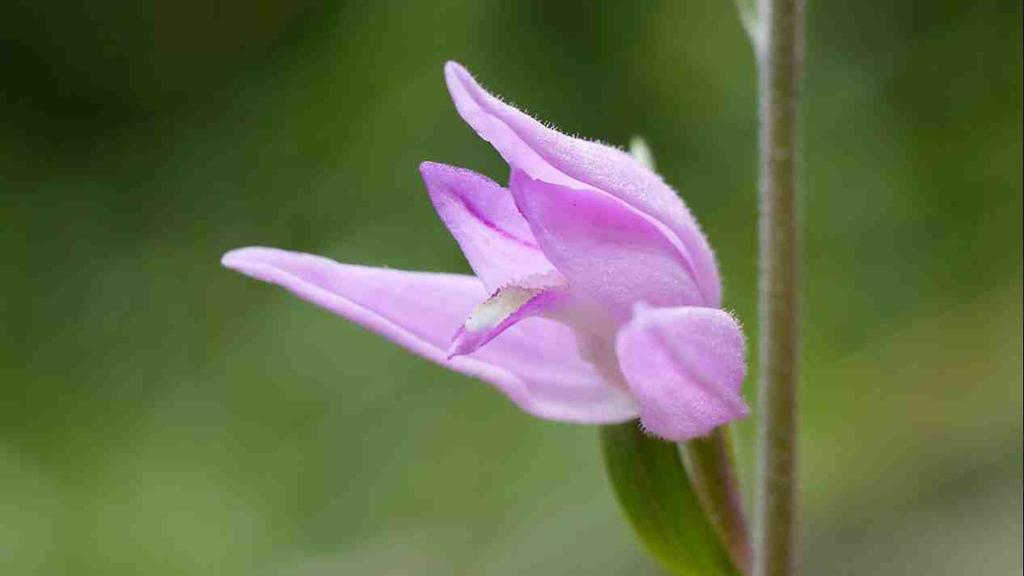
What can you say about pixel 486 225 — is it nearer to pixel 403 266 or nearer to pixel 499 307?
pixel 499 307

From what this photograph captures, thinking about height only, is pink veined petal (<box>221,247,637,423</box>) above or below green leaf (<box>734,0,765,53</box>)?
below

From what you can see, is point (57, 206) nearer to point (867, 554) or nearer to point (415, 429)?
point (415, 429)

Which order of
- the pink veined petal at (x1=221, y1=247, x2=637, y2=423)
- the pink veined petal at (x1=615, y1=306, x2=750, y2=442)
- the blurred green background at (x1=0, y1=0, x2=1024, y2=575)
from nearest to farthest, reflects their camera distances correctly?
the pink veined petal at (x1=615, y1=306, x2=750, y2=442), the pink veined petal at (x1=221, y1=247, x2=637, y2=423), the blurred green background at (x1=0, y1=0, x2=1024, y2=575)

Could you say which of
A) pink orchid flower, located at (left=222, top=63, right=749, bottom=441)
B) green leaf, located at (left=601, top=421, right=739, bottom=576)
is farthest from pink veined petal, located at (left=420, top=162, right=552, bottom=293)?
green leaf, located at (left=601, top=421, right=739, bottom=576)

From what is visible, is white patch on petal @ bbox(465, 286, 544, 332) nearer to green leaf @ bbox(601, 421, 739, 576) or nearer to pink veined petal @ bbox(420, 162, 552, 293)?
pink veined petal @ bbox(420, 162, 552, 293)

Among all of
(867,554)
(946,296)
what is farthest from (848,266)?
(867,554)

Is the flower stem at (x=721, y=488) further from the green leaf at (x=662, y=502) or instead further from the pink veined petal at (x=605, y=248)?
the pink veined petal at (x=605, y=248)
